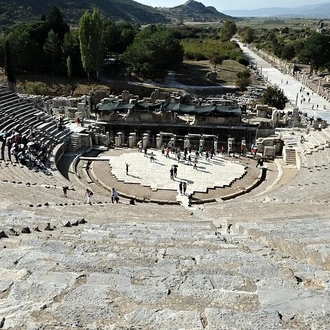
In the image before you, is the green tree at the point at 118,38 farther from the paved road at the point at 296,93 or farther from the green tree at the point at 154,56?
the paved road at the point at 296,93

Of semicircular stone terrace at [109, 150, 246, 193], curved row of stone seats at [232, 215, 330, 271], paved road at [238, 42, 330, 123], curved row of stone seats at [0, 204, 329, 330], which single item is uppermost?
curved row of stone seats at [0, 204, 329, 330]

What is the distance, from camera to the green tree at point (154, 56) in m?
57.7

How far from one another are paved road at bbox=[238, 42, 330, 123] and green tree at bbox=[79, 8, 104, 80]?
2881 cm

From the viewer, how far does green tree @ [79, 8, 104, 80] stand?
176ft

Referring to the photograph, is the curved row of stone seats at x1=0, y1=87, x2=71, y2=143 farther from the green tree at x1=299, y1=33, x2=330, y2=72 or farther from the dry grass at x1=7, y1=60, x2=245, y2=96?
the green tree at x1=299, y1=33, x2=330, y2=72

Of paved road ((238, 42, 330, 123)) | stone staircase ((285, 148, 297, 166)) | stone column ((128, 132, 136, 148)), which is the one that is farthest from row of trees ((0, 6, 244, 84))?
stone staircase ((285, 148, 297, 166))

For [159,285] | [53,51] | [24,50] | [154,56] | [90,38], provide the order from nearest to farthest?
[159,285] < [90,38] < [154,56] < [24,50] < [53,51]

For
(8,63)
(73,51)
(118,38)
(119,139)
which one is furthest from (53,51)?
(119,139)

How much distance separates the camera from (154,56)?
5747 centimetres

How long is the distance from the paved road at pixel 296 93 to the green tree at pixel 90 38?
28.8 meters

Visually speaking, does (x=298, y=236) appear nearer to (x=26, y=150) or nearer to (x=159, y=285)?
(x=159, y=285)

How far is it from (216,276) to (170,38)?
192 ft

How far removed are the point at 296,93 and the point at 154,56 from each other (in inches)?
881

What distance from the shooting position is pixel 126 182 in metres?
25.0
